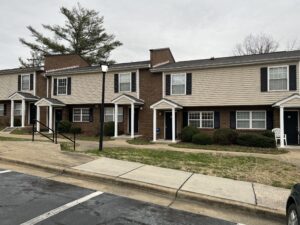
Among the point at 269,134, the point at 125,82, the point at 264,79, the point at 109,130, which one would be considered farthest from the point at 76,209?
the point at 125,82

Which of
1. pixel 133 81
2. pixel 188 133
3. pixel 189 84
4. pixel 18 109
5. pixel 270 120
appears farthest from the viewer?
pixel 18 109

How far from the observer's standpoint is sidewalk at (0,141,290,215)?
6148mm

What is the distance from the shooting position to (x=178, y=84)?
2075 centimetres

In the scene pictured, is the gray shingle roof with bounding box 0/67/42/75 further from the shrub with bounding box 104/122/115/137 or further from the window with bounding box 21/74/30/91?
the shrub with bounding box 104/122/115/137

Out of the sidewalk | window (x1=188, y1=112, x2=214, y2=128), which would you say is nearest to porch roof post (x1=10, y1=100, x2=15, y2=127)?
window (x1=188, y1=112, x2=214, y2=128)

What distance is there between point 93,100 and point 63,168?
15640mm

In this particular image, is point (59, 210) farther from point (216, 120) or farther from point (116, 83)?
point (116, 83)

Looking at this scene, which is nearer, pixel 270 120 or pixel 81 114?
pixel 270 120

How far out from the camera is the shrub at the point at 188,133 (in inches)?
753

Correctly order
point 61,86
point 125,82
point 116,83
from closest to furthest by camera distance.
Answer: point 125,82, point 116,83, point 61,86

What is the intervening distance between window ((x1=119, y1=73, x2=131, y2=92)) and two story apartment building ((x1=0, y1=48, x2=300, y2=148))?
8 cm

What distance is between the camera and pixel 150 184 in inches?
278

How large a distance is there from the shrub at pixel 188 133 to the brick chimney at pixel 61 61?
14252 millimetres

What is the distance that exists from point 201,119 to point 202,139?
2757mm
